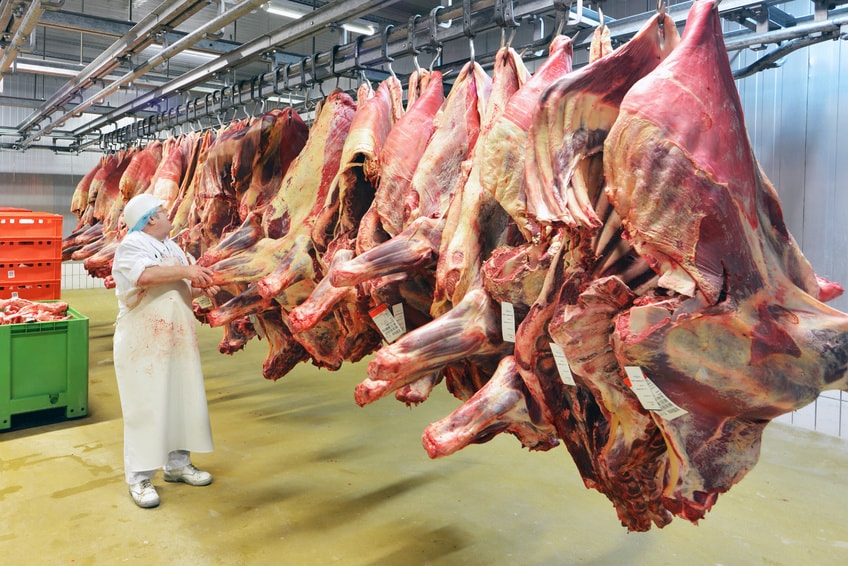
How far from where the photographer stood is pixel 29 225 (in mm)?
6453

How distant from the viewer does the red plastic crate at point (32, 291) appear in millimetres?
6352

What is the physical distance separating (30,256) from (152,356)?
12.3ft

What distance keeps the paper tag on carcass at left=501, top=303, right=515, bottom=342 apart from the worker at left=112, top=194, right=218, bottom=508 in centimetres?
196

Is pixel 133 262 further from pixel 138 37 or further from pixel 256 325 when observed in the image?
pixel 138 37

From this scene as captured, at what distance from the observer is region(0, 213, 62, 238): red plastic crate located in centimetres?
630

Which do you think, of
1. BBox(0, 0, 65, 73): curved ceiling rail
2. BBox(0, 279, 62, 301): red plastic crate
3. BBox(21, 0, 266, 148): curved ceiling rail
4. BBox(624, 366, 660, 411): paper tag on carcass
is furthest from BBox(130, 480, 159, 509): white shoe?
BBox(0, 279, 62, 301): red plastic crate

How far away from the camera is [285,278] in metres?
3.27

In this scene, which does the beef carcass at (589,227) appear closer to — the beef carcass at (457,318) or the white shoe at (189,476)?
the beef carcass at (457,318)

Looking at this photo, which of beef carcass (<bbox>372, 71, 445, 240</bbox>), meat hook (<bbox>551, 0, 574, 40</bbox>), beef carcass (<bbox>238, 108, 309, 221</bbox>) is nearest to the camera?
meat hook (<bbox>551, 0, 574, 40</bbox>)

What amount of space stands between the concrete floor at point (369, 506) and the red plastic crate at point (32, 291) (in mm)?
2091

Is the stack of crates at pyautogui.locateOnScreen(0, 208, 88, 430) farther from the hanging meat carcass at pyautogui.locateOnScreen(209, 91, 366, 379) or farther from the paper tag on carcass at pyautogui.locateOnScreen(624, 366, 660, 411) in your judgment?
the paper tag on carcass at pyautogui.locateOnScreen(624, 366, 660, 411)

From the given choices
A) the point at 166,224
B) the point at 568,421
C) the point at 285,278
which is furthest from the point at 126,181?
the point at 568,421

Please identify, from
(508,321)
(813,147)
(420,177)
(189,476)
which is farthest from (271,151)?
(813,147)

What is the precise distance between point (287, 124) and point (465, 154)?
156cm
